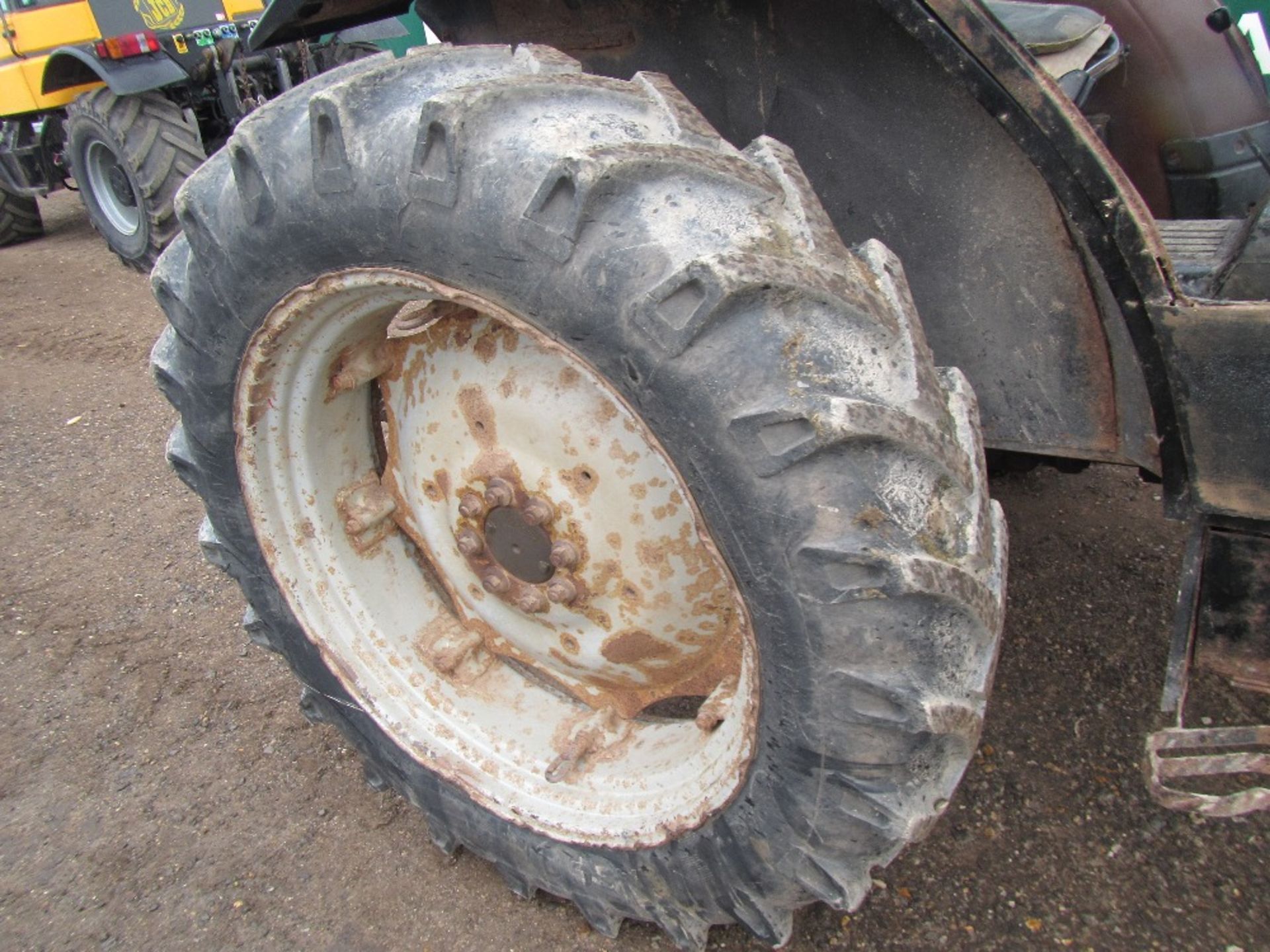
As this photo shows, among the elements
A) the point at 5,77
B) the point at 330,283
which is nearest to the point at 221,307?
the point at 330,283

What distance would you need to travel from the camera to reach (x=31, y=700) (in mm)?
2426

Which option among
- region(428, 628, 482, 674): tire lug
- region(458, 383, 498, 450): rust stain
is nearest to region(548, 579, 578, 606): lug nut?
region(458, 383, 498, 450): rust stain

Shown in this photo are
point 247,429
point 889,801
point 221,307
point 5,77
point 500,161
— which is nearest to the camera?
point 500,161

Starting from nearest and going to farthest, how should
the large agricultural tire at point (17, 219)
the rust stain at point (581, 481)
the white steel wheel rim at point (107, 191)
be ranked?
1. the rust stain at point (581, 481)
2. the white steel wheel rim at point (107, 191)
3. the large agricultural tire at point (17, 219)

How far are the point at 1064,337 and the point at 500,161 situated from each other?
80cm

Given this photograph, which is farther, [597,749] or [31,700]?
[31,700]

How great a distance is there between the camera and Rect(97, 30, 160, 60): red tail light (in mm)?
5441

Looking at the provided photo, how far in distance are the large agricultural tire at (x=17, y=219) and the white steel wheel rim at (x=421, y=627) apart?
22.1 ft

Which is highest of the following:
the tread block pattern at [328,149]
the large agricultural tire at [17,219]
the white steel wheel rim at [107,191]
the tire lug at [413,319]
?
the tread block pattern at [328,149]

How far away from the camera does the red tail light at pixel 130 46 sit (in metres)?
5.44

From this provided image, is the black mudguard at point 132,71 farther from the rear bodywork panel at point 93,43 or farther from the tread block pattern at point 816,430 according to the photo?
the tread block pattern at point 816,430

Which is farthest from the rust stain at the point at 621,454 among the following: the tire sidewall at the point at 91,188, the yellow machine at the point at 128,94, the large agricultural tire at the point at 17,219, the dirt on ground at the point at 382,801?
the large agricultural tire at the point at 17,219

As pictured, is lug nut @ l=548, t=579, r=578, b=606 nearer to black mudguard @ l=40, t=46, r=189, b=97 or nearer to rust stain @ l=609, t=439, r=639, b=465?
rust stain @ l=609, t=439, r=639, b=465

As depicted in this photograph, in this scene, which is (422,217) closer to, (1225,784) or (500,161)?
(500,161)
